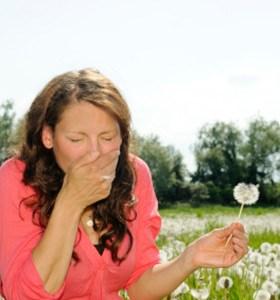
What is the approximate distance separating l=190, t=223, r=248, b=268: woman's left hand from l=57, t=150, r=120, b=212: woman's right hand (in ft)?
1.85

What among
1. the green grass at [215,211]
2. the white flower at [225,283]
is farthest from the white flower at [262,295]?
the green grass at [215,211]

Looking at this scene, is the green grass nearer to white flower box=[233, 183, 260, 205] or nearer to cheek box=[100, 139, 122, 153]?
white flower box=[233, 183, 260, 205]

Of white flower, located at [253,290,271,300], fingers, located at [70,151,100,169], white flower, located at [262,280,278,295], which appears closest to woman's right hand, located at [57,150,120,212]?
fingers, located at [70,151,100,169]

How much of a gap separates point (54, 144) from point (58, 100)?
17cm

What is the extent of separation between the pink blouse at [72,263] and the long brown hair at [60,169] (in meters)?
0.05

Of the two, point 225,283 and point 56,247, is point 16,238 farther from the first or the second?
point 225,283

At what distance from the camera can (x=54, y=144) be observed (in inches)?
132

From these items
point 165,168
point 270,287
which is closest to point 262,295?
point 270,287

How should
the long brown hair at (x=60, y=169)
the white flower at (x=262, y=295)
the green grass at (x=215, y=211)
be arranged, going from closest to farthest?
1. the long brown hair at (x=60, y=169)
2. the white flower at (x=262, y=295)
3. the green grass at (x=215, y=211)

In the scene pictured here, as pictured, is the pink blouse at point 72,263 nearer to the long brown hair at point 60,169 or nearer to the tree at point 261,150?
the long brown hair at point 60,169

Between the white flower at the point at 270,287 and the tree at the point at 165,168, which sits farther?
the tree at the point at 165,168

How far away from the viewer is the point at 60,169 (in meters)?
3.56

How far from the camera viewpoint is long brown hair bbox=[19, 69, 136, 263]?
336 centimetres

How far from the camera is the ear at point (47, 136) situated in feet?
11.2
